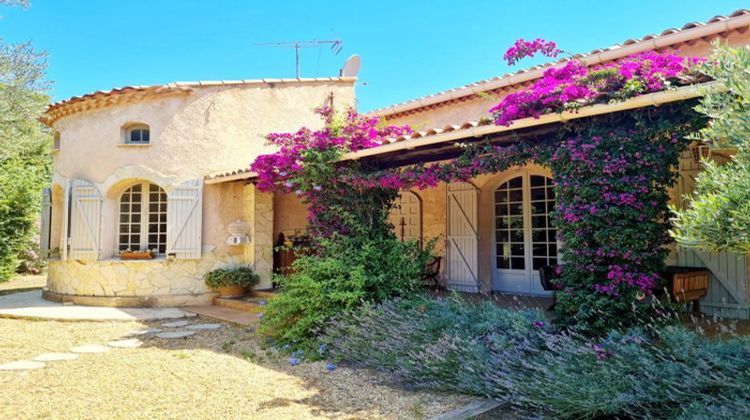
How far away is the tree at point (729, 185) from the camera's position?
2.42 meters

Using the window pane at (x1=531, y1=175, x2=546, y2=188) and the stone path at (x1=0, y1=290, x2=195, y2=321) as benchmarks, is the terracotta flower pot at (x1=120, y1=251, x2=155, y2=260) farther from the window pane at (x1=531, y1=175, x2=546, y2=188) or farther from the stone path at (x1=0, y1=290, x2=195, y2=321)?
the window pane at (x1=531, y1=175, x2=546, y2=188)

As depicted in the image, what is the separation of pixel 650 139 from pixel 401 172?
3045 millimetres

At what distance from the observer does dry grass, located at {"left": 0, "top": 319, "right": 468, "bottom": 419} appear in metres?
3.91

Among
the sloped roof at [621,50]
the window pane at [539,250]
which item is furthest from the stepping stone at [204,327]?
the sloped roof at [621,50]

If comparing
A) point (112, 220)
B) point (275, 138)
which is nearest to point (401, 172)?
point (275, 138)

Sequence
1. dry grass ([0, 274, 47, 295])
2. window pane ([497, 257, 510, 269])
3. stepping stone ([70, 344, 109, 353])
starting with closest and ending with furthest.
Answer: stepping stone ([70, 344, 109, 353])
window pane ([497, 257, 510, 269])
dry grass ([0, 274, 47, 295])

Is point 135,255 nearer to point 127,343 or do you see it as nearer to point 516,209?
point 127,343

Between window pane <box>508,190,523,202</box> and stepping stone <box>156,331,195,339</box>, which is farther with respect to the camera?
window pane <box>508,190,523,202</box>

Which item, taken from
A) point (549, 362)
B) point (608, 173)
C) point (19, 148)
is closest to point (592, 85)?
point (608, 173)

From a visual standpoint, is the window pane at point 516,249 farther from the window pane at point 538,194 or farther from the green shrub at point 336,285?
the green shrub at point 336,285

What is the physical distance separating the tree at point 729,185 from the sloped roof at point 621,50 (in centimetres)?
281

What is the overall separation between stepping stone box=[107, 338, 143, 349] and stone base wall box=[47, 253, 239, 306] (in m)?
2.95

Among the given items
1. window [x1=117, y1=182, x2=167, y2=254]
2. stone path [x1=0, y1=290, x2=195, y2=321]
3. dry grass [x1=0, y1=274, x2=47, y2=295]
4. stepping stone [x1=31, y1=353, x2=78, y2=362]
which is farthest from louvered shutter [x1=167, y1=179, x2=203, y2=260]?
dry grass [x1=0, y1=274, x2=47, y2=295]

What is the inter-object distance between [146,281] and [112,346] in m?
3.44
